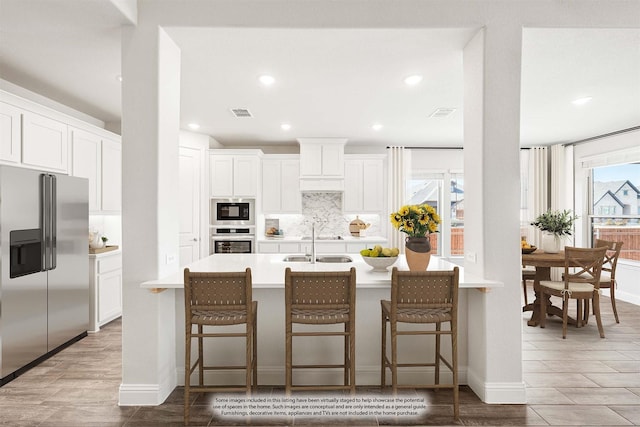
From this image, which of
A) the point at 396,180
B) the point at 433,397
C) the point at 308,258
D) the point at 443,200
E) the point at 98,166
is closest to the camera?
the point at 433,397

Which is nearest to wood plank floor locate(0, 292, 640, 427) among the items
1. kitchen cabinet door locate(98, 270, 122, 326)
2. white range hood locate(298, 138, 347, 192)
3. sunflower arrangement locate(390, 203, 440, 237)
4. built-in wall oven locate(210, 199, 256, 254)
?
kitchen cabinet door locate(98, 270, 122, 326)

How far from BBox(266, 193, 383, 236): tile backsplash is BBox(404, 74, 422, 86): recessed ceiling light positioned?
11.0ft

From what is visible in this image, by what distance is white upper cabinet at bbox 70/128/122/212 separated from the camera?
4.08 meters

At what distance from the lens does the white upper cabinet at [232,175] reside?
20.3 feet

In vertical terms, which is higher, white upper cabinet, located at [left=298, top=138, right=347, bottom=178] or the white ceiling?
the white ceiling

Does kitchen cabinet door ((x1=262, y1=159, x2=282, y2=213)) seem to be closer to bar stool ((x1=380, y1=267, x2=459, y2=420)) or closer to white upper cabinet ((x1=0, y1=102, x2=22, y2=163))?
white upper cabinet ((x1=0, y1=102, x2=22, y2=163))

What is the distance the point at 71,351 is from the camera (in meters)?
3.67

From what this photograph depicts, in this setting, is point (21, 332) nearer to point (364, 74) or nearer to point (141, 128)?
point (141, 128)

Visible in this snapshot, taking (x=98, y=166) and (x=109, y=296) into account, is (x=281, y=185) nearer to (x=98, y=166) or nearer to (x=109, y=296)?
(x=98, y=166)

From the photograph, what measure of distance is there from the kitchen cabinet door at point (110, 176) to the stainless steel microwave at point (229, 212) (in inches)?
61.1

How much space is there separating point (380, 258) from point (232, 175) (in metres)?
3.89

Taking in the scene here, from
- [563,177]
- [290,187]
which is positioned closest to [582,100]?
[563,177]

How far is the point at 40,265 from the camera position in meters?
3.34

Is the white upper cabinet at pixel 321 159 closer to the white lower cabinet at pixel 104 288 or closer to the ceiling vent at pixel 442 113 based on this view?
the ceiling vent at pixel 442 113
